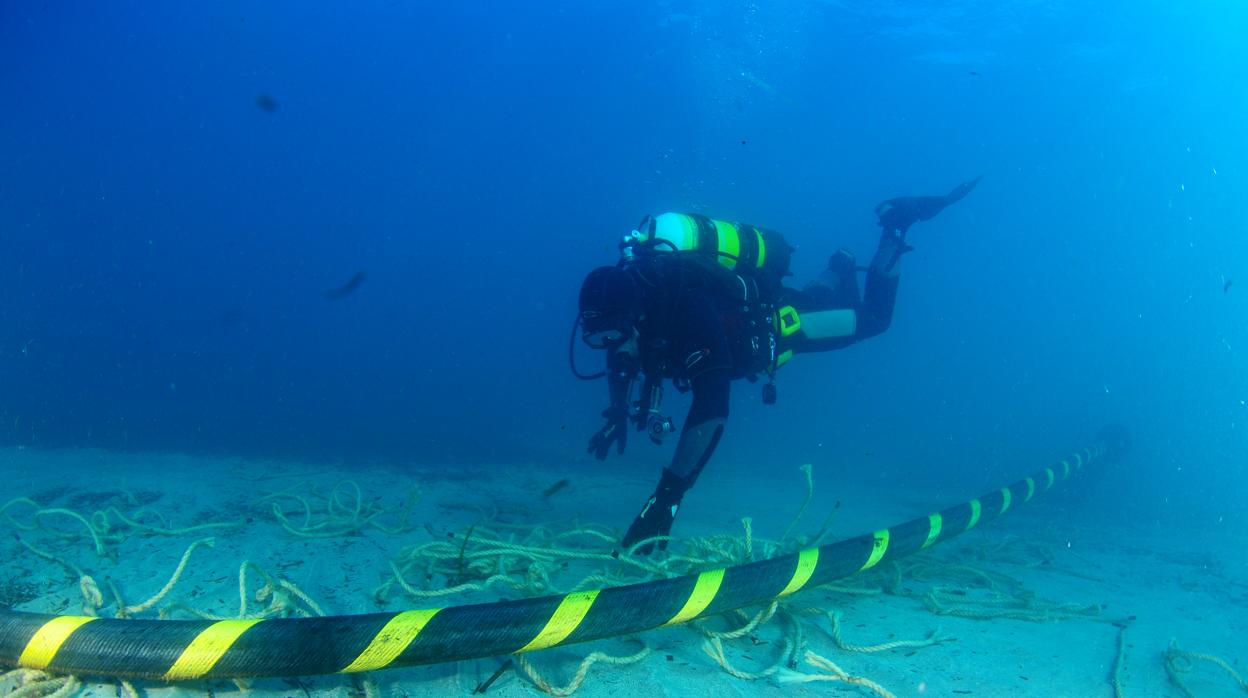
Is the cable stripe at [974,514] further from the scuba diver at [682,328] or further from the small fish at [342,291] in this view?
the small fish at [342,291]

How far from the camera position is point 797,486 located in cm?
1135

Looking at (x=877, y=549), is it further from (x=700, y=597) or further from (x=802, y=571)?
(x=700, y=597)

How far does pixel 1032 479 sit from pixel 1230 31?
120ft

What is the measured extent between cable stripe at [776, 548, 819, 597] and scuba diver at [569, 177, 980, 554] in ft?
2.45

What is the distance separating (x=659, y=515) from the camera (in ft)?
11.7

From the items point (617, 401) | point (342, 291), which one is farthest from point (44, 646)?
point (342, 291)

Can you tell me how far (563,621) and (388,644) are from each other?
1.89 ft

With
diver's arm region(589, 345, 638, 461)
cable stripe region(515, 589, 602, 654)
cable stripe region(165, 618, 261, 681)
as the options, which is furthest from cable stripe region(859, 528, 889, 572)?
cable stripe region(165, 618, 261, 681)

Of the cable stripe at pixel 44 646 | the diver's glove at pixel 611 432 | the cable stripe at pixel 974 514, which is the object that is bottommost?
the cable stripe at pixel 974 514

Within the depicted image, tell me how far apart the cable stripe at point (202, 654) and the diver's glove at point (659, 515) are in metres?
2.05

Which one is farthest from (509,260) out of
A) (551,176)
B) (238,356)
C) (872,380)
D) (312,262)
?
(872,380)

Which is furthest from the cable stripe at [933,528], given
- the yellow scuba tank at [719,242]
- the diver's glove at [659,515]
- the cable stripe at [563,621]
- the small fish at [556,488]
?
the small fish at [556,488]

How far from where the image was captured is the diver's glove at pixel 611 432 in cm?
422

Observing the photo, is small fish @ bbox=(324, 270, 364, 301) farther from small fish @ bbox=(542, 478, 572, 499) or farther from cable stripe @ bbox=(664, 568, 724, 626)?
cable stripe @ bbox=(664, 568, 724, 626)
